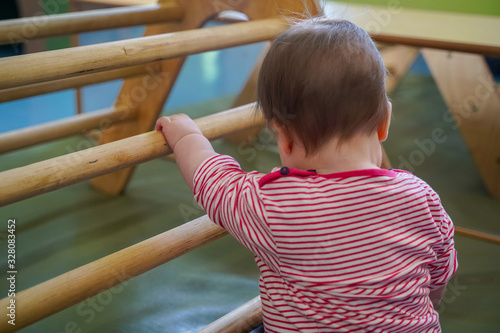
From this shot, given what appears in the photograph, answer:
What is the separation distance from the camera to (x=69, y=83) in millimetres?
1163

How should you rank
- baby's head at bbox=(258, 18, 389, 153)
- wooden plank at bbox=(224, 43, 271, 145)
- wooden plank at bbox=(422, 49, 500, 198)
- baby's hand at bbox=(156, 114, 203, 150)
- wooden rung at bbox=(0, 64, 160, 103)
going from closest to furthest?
baby's head at bbox=(258, 18, 389, 153) → baby's hand at bbox=(156, 114, 203, 150) → wooden rung at bbox=(0, 64, 160, 103) → wooden plank at bbox=(422, 49, 500, 198) → wooden plank at bbox=(224, 43, 271, 145)

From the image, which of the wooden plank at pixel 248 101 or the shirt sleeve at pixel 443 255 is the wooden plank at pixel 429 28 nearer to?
the wooden plank at pixel 248 101

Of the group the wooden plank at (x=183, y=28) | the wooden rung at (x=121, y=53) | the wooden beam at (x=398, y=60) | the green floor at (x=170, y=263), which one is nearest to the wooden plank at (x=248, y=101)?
the green floor at (x=170, y=263)

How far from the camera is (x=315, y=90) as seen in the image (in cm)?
53

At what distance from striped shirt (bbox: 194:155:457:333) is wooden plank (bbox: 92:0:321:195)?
13.9 inches

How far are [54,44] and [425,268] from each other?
2.39 metres

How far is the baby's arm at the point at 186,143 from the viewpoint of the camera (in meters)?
0.62

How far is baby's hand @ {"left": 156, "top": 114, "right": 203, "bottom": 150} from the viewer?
665mm

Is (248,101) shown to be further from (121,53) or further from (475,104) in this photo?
(121,53)

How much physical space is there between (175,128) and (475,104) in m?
1.01

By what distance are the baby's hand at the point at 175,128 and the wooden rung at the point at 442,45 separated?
0.49 m

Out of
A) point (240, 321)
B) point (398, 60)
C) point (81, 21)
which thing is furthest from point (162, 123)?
point (398, 60)

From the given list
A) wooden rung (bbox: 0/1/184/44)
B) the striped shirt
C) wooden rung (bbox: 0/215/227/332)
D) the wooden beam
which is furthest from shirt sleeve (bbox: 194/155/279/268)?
the wooden beam

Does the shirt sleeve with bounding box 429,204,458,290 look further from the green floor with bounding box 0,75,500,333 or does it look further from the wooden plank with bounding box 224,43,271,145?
the wooden plank with bounding box 224,43,271,145
